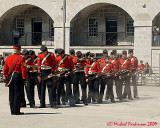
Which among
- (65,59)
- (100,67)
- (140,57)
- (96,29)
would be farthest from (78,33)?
(65,59)

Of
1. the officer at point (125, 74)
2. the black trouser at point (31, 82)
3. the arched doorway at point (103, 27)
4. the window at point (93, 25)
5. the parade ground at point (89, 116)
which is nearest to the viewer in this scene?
the parade ground at point (89, 116)

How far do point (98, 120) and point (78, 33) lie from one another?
2418cm

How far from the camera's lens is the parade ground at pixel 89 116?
40.2ft

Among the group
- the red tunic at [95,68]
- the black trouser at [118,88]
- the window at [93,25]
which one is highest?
the window at [93,25]

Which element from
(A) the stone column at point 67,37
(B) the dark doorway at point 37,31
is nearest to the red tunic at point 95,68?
(A) the stone column at point 67,37

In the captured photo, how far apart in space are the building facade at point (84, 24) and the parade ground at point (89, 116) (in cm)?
1525

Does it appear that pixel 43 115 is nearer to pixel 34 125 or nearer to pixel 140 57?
pixel 34 125

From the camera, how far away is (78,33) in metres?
36.9

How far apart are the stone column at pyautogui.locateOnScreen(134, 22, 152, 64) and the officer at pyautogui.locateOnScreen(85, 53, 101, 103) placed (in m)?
14.8

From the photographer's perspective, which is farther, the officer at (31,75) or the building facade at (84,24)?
the building facade at (84,24)

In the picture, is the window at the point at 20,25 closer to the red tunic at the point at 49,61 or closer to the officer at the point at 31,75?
the officer at the point at 31,75

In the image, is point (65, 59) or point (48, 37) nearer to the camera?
point (65, 59)

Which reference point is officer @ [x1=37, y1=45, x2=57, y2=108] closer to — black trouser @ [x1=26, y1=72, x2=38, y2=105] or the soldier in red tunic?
black trouser @ [x1=26, y1=72, x2=38, y2=105]

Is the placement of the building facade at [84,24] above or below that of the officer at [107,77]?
above
